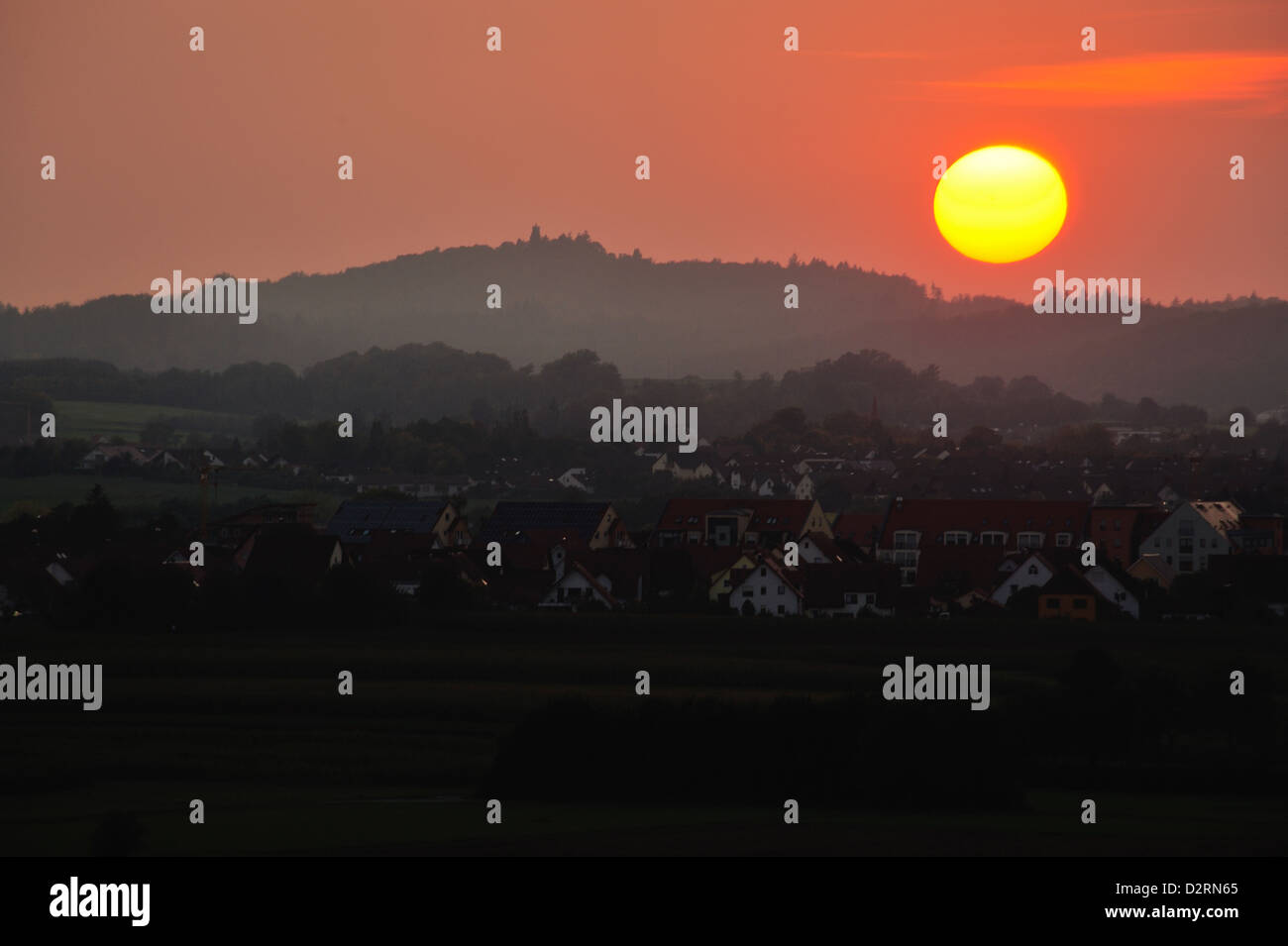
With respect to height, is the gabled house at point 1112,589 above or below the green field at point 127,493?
below

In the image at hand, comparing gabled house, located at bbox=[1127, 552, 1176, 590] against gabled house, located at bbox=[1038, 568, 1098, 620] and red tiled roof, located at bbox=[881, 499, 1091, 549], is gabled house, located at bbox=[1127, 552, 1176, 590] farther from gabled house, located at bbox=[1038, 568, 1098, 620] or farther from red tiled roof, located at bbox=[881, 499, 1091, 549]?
gabled house, located at bbox=[1038, 568, 1098, 620]

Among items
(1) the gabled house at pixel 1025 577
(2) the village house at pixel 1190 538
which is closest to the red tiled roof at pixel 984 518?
(2) the village house at pixel 1190 538

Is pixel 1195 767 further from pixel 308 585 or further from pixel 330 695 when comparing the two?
pixel 308 585

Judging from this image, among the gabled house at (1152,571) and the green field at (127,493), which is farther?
the green field at (127,493)

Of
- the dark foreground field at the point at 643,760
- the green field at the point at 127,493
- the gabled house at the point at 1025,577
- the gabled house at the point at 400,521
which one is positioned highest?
the green field at the point at 127,493

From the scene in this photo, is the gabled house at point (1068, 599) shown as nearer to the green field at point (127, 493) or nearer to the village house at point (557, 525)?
the village house at point (557, 525)
